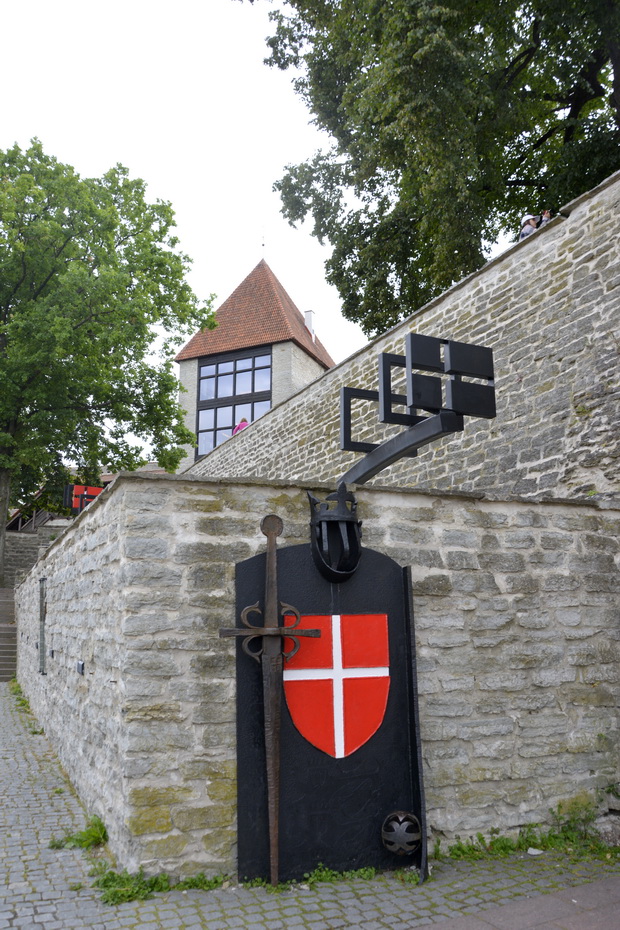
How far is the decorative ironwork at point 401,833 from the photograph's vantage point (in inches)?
149

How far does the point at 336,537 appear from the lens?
406 cm

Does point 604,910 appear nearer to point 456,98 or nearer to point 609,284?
point 609,284

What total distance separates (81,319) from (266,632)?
50.7ft

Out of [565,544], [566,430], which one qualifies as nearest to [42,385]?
[566,430]

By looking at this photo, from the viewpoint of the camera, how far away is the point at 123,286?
1766cm

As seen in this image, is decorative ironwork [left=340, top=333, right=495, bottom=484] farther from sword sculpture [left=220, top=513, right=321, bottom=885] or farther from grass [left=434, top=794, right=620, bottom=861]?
grass [left=434, top=794, right=620, bottom=861]

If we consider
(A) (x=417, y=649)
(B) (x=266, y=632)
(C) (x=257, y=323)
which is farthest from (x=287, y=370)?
(B) (x=266, y=632)

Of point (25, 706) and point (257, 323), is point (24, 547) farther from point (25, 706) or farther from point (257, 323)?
point (25, 706)

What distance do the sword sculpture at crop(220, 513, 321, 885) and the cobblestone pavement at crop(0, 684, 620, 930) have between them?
1.12 feet

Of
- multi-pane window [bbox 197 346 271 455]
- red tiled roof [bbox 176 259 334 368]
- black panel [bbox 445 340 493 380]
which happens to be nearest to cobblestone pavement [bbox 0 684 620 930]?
black panel [bbox 445 340 493 380]

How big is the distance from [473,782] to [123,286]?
15693 millimetres

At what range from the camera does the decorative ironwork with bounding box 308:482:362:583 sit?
13.1 feet

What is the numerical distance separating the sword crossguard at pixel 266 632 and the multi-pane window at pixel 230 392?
82.6ft

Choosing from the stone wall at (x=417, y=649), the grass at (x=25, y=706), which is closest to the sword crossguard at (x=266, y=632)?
the stone wall at (x=417, y=649)
